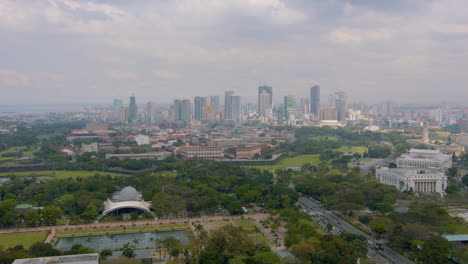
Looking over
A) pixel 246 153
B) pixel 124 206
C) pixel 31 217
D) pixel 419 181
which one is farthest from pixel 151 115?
pixel 31 217

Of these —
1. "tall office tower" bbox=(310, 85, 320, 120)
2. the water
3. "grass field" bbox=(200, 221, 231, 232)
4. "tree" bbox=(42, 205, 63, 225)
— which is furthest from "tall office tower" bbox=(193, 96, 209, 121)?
the water

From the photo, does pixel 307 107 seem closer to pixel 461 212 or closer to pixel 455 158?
pixel 455 158

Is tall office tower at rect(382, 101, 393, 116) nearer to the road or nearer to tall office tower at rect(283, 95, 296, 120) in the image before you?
tall office tower at rect(283, 95, 296, 120)

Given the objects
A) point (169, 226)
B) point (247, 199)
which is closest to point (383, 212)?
point (247, 199)

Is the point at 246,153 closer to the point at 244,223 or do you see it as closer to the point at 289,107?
the point at 244,223

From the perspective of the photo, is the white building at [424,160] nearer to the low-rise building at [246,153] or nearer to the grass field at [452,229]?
the grass field at [452,229]

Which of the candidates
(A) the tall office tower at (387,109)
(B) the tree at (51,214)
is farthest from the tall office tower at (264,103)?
(B) the tree at (51,214)
